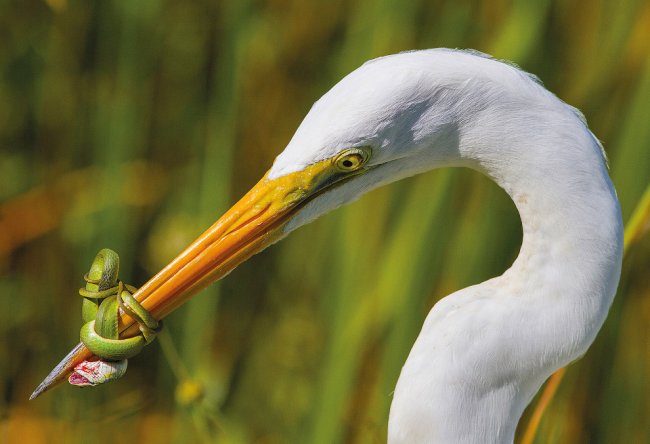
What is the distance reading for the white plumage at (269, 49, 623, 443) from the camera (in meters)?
0.64

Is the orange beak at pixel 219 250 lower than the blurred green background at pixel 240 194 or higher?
higher

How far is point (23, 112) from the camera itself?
145cm

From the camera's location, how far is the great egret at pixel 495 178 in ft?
2.10

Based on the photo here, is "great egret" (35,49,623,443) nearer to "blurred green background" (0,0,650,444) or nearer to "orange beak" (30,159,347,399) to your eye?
"orange beak" (30,159,347,399)

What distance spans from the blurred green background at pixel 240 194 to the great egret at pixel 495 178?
33 cm

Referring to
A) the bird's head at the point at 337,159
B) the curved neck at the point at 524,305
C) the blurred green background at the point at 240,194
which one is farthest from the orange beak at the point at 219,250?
the blurred green background at the point at 240,194

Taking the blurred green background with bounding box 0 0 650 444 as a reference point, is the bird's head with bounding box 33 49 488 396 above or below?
above

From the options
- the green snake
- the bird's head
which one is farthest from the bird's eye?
the green snake

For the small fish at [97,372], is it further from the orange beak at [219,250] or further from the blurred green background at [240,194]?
the blurred green background at [240,194]

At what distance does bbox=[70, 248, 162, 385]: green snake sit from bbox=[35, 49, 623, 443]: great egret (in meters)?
0.02

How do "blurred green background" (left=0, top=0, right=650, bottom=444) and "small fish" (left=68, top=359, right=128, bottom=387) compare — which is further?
"blurred green background" (left=0, top=0, right=650, bottom=444)

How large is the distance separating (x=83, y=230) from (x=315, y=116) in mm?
851

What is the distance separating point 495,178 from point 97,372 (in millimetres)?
373

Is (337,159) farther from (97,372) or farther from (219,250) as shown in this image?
(97,372)
